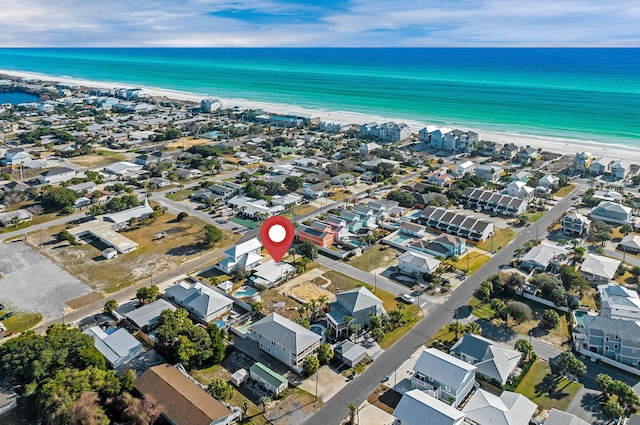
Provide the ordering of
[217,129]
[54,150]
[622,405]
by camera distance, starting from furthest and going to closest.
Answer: [217,129] < [54,150] < [622,405]

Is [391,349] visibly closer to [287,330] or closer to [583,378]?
[287,330]

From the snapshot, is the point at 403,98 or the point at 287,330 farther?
the point at 403,98

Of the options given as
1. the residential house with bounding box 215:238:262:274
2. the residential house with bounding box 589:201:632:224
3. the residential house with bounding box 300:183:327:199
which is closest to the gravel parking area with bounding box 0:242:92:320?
the residential house with bounding box 215:238:262:274

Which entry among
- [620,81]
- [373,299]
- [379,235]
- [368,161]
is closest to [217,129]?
[368,161]

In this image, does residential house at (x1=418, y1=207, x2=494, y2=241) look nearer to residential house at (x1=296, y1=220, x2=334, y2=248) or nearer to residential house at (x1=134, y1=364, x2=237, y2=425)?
residential house at (x1=296, y1=220, x2=334, y2=248)

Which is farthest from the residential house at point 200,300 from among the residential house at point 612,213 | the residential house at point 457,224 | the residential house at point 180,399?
the residential house at point 612,213

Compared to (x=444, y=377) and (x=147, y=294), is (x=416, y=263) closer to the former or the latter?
(x=444, y=377)

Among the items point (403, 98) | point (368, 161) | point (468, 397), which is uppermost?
point (403, 98)

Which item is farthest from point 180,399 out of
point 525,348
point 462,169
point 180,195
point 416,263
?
point 462,169
